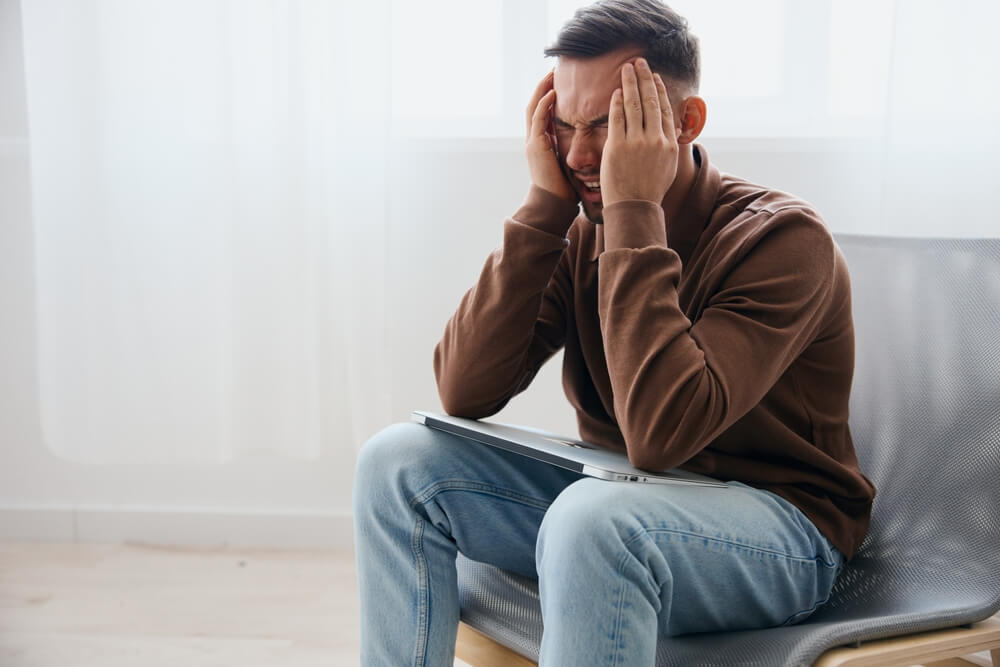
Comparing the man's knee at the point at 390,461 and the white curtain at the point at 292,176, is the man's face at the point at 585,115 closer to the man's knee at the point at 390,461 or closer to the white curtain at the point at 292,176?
the man's knee at the point at 390,461

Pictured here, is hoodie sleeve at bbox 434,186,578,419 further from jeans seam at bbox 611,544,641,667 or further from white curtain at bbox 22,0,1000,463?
white curtain at bbox 22,0,1000,463

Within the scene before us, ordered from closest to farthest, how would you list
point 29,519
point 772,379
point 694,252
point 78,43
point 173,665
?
point 772,379 → point 694,252 → point 173,665 → point 78,43 → point 29,519

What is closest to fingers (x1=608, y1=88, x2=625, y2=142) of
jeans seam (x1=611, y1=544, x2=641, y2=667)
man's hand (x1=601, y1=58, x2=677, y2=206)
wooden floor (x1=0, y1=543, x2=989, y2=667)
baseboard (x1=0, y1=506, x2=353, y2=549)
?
man's hand (x1=601, y1=58, x2=677, y2=206)

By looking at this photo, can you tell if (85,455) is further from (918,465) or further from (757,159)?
(918,465)

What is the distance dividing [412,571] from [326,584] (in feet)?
3.69

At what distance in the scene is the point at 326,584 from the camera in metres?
2.17

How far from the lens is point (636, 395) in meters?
1.02

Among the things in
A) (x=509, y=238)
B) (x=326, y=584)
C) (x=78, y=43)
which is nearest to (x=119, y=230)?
(x=78, y=43)

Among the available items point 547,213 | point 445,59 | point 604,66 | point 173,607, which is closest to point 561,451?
point 547,213

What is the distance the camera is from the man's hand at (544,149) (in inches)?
48.9

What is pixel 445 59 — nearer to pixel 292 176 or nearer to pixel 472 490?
pixel 292 176

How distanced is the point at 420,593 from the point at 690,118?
64cm

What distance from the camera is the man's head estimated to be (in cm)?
117

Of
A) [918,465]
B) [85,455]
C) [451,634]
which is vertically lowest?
[85,455]
